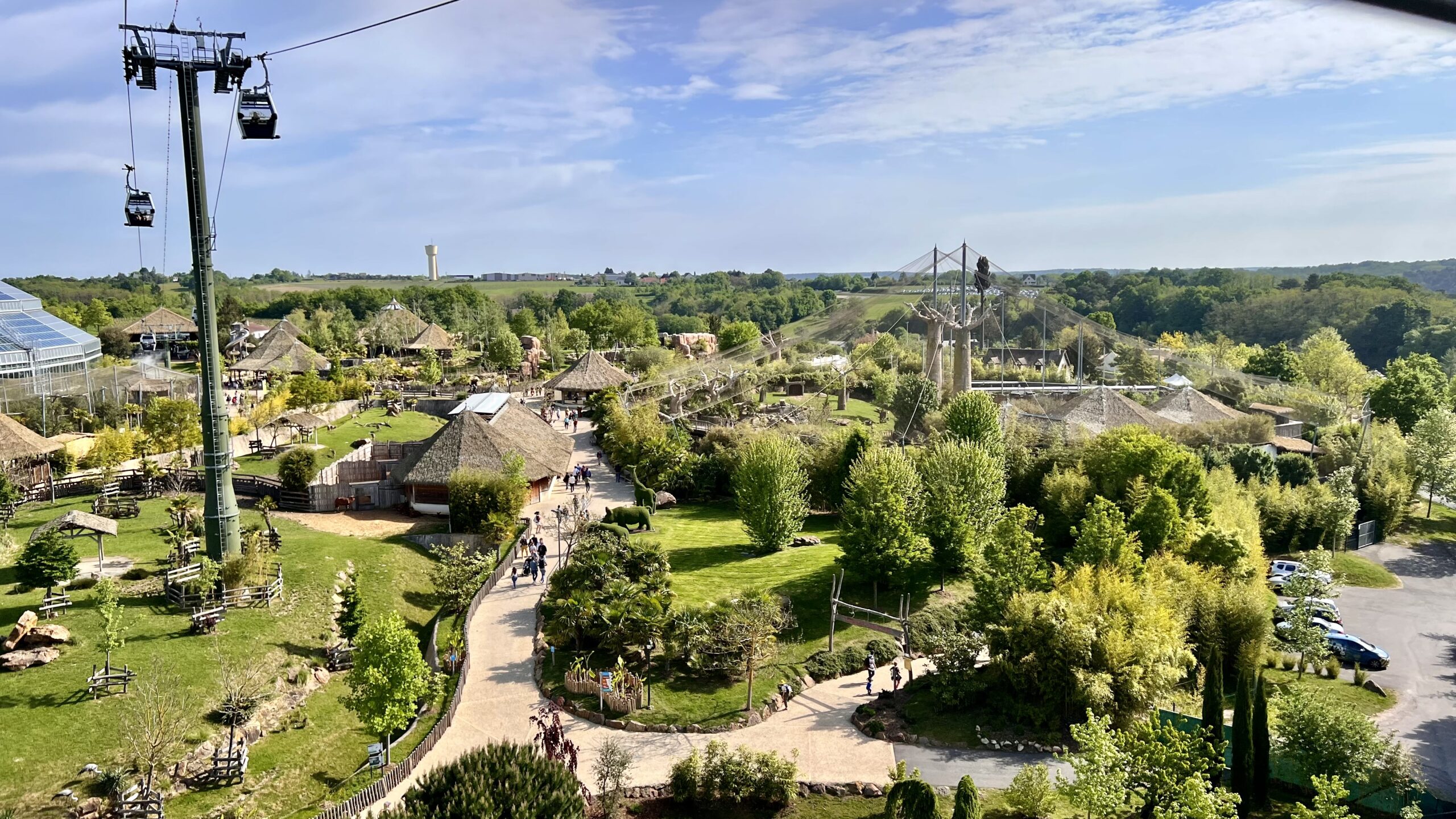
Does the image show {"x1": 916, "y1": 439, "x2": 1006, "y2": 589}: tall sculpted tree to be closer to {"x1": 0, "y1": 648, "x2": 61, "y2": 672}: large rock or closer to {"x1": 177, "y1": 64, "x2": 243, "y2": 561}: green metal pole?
{"x1": 177, "y1": 64, "x2": 243, "y2": 561}: green metal pole

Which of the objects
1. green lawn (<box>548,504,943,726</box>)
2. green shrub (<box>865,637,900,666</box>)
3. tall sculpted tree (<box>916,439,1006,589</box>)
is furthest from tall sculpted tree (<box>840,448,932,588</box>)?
green shrub (<box>865,637,900,666</box>)

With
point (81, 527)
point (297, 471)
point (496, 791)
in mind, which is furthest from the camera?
point (297, 471)

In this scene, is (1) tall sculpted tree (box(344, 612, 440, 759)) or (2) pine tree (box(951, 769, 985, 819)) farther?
(1) tall sculpted tree (box(344, 612, 440, 759))

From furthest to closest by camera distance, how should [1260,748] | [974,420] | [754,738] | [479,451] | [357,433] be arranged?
[357,433], [974,420], [479,451], [754,738], [1260,748]

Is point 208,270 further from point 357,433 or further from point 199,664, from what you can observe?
point 357,433

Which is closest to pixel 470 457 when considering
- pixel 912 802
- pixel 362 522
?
pixel 362 522

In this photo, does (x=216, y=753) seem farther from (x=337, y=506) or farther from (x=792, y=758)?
(x=337, y=506)

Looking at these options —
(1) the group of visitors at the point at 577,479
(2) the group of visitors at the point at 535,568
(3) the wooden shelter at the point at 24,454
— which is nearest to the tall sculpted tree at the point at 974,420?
(1) the group of visitors at the point at 577,479
